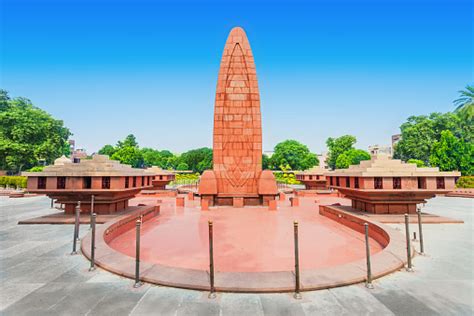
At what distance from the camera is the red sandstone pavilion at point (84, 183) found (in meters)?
9.75

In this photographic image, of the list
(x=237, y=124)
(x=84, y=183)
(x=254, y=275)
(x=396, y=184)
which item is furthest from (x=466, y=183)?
(x=84, y=183)

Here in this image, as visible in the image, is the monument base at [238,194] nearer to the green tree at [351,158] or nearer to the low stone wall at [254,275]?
the low stone wall at [254,275]

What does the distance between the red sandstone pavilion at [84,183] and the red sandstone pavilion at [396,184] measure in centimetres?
1065

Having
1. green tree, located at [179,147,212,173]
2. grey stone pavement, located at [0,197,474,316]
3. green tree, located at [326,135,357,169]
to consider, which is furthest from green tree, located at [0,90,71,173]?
green tree, located at [326,135,357,169]

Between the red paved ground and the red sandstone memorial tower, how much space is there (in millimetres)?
5389

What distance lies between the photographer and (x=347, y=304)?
3.78m

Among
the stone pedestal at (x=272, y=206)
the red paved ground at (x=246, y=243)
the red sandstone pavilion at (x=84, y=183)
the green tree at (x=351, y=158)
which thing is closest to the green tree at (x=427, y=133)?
the green tree at (x=351, y=158)

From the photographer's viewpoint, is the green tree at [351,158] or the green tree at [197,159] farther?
the green tree at [197,159]

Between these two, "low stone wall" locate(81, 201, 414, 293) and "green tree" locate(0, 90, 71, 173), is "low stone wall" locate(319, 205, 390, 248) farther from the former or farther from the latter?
"green tree" locate(0, 90, 71, 173)

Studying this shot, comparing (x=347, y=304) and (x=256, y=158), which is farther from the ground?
(x=256, y=158)

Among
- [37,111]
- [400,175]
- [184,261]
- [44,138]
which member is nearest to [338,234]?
[400,175]

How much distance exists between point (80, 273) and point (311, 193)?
21042 mm

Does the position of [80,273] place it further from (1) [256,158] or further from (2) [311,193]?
(2) [311,193]

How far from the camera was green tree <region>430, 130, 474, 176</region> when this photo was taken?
28.0m
